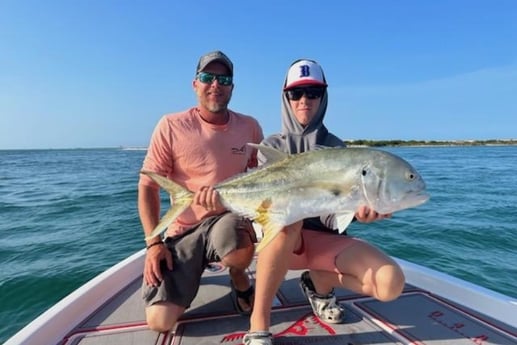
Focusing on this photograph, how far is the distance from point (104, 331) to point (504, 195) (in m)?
14.3

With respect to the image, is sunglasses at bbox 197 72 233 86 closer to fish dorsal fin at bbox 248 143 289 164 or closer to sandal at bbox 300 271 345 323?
fish dorsal fin at bbox 248 143 289 164

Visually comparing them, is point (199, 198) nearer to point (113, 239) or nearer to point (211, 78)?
point (211, 78)

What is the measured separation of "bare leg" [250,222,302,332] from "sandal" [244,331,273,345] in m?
0.04

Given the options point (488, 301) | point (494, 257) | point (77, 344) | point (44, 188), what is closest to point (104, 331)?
point (77, 344)

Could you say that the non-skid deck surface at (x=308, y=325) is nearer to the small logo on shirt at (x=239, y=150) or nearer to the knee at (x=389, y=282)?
the knee at (x=389, y=282)

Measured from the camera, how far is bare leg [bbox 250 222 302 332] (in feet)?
7.98

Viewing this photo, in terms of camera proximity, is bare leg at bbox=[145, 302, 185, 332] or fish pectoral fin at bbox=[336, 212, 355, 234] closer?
fish pectoral fin at bbox=[336, 212, 355, 234]

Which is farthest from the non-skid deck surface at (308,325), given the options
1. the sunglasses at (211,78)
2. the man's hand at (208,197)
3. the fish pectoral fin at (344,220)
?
the sunglasses at (211,78)

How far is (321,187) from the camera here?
242 centimetres

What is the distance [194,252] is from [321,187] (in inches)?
45.2

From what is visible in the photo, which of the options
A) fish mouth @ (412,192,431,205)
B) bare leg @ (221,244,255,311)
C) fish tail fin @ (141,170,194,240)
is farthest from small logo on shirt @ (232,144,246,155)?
fish mouth @ (412,192,431,205)

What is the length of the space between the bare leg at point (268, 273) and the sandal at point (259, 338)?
4cm

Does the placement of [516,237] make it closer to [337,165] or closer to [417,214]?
[417,214]

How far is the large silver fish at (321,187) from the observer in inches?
92.2
